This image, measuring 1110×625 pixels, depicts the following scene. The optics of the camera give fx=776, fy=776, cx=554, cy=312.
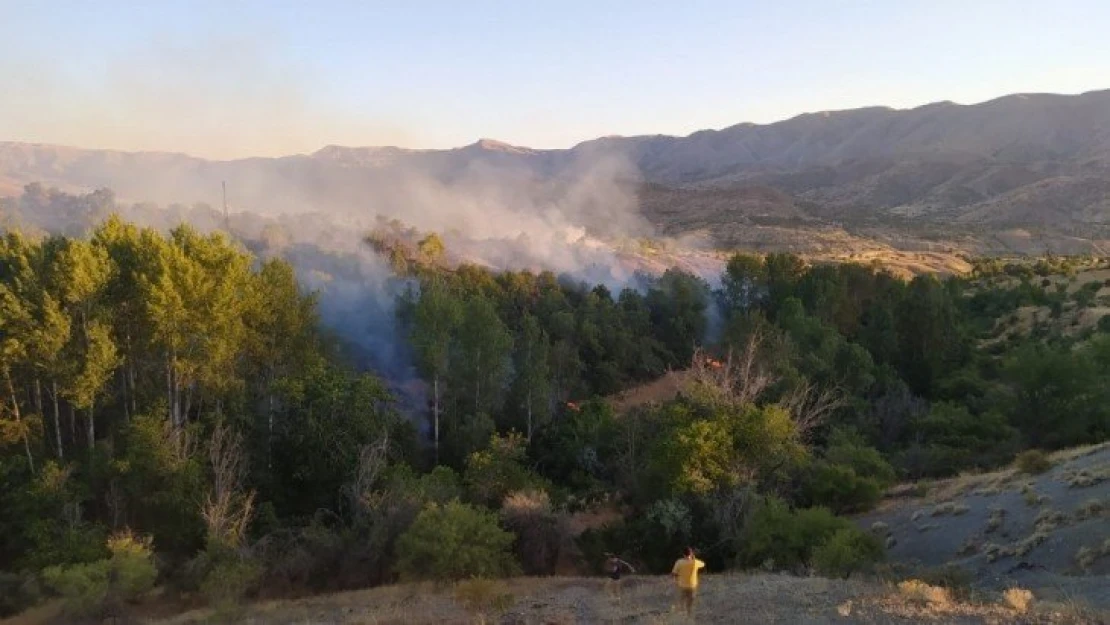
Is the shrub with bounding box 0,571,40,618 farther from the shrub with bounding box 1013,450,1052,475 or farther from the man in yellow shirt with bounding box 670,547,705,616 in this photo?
the shrub with bounding box 1013,450,1052,475

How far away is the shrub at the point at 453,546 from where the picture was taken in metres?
18.5

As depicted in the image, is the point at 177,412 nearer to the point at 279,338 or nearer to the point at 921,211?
the point at 279,338

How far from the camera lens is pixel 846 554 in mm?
16641

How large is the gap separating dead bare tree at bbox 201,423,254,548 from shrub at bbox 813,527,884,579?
47.4 ft

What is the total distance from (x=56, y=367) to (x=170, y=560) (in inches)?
249

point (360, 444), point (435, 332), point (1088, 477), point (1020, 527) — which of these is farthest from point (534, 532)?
point (1088, 477)

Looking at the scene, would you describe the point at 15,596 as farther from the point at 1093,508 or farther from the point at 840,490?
the point at 1093,508

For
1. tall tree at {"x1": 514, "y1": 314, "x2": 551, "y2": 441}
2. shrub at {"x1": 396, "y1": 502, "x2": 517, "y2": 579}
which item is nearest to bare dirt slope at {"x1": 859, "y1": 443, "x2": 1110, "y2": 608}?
shrub at {"x1": 396, "y1": 502, "x2": 517, "y2": 579}

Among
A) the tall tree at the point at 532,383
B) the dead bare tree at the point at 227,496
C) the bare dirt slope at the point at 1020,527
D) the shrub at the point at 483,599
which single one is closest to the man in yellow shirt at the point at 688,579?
the shrub at the point at 483,599

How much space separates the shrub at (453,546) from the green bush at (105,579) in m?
6.38

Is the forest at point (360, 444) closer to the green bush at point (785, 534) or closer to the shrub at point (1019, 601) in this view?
the green bush at point (785, 534)

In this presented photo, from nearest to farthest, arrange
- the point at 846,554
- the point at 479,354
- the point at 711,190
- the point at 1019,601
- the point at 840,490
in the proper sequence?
1. the point at 1019,601
2. the point at 846,554
3. the point at 840,490
4. the point at 479,354
5. the point at 711,190

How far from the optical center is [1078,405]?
28141 mm

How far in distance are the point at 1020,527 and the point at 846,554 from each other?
474cm
